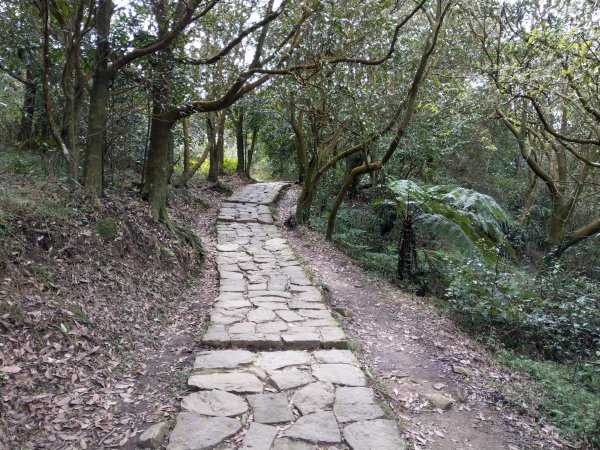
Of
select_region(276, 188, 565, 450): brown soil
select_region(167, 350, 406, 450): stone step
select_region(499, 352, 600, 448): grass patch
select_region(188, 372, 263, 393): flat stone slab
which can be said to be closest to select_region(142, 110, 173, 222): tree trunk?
select_region(276, 188, 565, 450): brown soil

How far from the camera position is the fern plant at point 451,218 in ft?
21.9

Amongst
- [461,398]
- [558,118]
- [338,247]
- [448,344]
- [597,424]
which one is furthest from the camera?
[558,118]

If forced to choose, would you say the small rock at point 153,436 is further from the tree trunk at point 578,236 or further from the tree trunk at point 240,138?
the tree trunk at point 240,138

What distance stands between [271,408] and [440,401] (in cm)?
142

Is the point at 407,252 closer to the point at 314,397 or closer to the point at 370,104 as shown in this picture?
the point at 370,104

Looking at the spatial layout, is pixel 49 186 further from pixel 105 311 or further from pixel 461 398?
pixel 461 398

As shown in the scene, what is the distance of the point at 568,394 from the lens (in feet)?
12.4

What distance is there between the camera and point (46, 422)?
8.73ft

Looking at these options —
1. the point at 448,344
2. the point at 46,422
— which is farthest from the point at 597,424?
the point at 46,422

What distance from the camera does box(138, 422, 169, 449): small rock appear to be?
264 centimetres

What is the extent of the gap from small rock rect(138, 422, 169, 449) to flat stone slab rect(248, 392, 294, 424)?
2.02 ft

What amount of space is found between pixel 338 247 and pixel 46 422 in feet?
23.0

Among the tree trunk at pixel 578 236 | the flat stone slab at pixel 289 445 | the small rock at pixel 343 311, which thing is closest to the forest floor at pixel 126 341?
the small rock at pixel 343 311

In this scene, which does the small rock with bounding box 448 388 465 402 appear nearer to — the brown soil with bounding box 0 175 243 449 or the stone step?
the stone step
